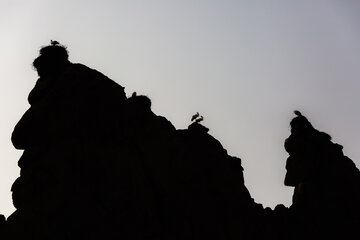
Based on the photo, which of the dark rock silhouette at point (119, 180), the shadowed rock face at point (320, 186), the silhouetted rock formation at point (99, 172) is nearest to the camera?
the silhouetted rock formation at point (99, 172)

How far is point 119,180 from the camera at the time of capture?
2211 centimetres

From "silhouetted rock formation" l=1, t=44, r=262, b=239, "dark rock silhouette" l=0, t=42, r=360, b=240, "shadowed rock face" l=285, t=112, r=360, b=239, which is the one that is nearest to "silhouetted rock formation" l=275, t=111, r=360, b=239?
"shadowed rock face" l=285, t=112, r=360, b=239

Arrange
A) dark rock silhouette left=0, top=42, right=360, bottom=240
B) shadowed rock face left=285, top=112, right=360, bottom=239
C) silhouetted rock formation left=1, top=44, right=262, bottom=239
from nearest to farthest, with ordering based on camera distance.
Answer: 1. silhouetted rock formation left=1, top=44, right=262, bottom=239
2. dark rock silhouette left=0, top=42, right=360, bottom=240
3. shadowed rock face left=285, top=112, right=360, bottom=239

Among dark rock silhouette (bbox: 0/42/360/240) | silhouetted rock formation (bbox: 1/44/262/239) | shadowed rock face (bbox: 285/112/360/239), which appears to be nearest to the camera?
silhouetted rock formation (bbox: 1/44/262/239)

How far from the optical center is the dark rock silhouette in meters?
20.6

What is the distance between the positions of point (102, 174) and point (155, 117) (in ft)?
25.4

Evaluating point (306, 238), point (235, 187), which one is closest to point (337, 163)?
point (306, 238)

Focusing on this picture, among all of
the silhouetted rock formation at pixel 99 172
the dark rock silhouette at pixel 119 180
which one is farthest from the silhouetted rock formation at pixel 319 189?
the silhouetted rock formation at pixel 99 172

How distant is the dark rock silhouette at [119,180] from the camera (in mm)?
20562

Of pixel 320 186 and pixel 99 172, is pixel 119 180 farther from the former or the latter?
pixel 320 186

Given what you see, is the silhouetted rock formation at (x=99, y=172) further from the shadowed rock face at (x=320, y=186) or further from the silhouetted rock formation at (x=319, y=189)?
the shadowed rock face at (x=320, y=186)

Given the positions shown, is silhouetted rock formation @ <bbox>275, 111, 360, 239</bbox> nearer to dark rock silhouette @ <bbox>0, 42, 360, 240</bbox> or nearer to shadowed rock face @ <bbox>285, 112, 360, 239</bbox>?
shadowed rock face @ <bbox>285, 112, 360, 239</bbox>

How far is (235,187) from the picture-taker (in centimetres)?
3434

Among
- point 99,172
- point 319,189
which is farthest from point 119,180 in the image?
point 319,189
